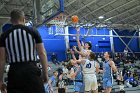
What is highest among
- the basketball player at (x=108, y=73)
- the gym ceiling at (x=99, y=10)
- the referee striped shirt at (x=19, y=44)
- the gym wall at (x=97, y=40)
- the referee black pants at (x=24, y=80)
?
the gym ceiling at (x=99, y=10)

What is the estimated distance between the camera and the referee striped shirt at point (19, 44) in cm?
377

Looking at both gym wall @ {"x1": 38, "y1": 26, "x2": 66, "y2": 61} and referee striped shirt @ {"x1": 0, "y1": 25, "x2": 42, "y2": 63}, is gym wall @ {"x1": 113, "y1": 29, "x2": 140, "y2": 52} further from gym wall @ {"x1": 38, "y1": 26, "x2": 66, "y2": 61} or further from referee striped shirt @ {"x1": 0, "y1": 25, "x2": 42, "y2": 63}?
referee striped shirt @ {"x1": 0, "y1": 25, "x2": 42, "y2": 63}

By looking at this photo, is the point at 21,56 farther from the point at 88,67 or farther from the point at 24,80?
the point at 88,67

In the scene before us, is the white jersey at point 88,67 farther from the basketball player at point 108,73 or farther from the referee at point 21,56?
the referee at point 21,56

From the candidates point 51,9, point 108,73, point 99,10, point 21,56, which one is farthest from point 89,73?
point 99,10

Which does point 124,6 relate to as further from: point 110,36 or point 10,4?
point 10,4

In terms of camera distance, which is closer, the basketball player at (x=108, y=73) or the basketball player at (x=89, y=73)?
the basketball player at (x=89, y=73)

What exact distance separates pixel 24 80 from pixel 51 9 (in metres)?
9.22

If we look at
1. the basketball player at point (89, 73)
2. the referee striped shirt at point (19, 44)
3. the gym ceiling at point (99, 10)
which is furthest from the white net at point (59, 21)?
the referee striped shirt at point (19, 44)

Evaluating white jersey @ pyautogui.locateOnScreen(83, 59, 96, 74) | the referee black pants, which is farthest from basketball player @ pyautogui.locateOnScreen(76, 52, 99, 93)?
the referee black pants

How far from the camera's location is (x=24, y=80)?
366 centimetres

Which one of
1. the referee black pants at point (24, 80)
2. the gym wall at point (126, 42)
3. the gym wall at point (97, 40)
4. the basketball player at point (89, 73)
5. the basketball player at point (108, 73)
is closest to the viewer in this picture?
the referee black pants at point (24, 80)

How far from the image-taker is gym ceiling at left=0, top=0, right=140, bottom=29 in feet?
77.9

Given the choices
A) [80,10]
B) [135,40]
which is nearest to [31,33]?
[80,10]
